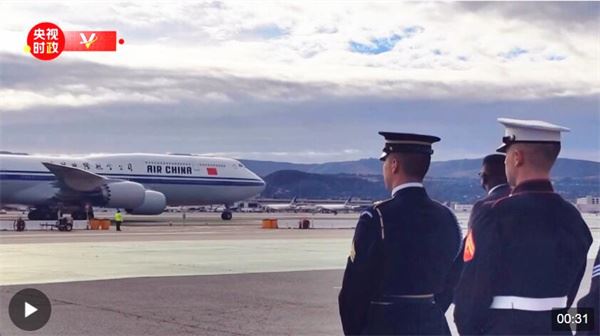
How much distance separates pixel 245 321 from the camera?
10.8 m

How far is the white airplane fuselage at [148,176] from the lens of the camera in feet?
159

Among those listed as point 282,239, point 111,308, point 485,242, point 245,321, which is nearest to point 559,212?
point 485,242

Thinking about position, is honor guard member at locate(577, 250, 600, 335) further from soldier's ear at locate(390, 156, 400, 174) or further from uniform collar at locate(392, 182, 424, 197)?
soldier's ear at locate(390, 156, 400, 174)

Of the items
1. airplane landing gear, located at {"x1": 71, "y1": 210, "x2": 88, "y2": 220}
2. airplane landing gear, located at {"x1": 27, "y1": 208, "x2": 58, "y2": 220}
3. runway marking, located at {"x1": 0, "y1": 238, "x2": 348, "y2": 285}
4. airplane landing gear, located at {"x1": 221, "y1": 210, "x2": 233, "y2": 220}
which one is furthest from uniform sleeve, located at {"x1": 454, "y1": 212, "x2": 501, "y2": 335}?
airplane landing gear, located at {"x1": 221, "y1": 210, "x2": 233, "y2": 220}

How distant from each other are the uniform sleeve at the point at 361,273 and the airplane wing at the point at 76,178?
46.0 meters

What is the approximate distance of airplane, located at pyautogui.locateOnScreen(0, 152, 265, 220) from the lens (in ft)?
157

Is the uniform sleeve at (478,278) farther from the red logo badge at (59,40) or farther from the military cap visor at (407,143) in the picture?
the red logo badge at (59,40)

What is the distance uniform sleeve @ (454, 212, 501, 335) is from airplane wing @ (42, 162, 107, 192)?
4643 centimetres

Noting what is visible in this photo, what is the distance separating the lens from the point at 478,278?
4.12m

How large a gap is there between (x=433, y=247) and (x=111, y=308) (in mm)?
8108

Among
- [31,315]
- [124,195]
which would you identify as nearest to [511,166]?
[31,315]

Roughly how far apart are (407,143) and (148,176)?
47.6 metres

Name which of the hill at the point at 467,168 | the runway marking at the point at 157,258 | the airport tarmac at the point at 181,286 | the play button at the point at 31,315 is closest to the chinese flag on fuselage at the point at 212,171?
the runway marking at the point at 157,258

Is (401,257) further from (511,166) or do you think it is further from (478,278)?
(511,166)
